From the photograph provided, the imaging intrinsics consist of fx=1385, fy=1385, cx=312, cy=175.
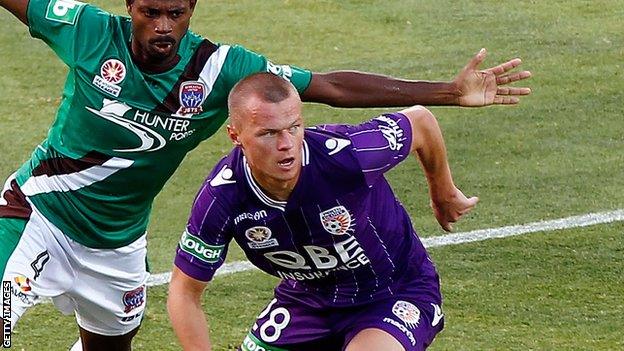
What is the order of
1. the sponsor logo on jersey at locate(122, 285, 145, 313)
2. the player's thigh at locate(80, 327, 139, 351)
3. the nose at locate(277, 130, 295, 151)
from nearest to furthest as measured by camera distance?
1. the nose at locate(277, 130, 295, 151)
2. the sponsor logo on jersey at locate(122, 285, 145, 313)
3. the player's thigh at locate(80, 327, 139, 351)

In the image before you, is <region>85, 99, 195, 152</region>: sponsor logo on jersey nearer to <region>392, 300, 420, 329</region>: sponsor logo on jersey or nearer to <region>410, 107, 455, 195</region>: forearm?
<region>410, 107, 455, 195</region>: forearm

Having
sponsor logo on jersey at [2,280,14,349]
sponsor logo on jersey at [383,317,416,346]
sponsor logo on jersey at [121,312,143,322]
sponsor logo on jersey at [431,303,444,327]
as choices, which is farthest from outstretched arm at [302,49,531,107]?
sponsor logo on jersey at [2,280,14,349]

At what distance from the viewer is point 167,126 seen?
643cm

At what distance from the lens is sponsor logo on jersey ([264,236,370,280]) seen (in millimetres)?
5887

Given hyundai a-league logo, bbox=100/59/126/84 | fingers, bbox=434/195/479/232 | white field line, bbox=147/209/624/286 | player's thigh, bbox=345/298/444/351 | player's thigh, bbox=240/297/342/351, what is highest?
hyundai a-league logo, bbox=100/59/126/84

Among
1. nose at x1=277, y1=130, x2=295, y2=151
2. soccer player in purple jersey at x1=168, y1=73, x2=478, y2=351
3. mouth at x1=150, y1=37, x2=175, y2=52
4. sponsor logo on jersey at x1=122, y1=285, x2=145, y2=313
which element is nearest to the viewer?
nose at x1=277, y1=130, x2=295, y2=151

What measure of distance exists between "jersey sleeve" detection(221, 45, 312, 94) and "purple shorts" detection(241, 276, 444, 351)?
102 centimetres

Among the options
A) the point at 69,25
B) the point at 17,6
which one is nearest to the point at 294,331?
the point at 69,25

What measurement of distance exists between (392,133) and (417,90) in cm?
49

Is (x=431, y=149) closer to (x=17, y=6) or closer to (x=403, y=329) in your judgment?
(x=403, y=329)

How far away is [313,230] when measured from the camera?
5820mm

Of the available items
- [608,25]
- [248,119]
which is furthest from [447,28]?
[248,119]

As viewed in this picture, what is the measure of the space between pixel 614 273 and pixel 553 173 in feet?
5.84

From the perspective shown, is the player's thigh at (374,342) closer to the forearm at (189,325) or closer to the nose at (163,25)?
the forearm at (189,325)
